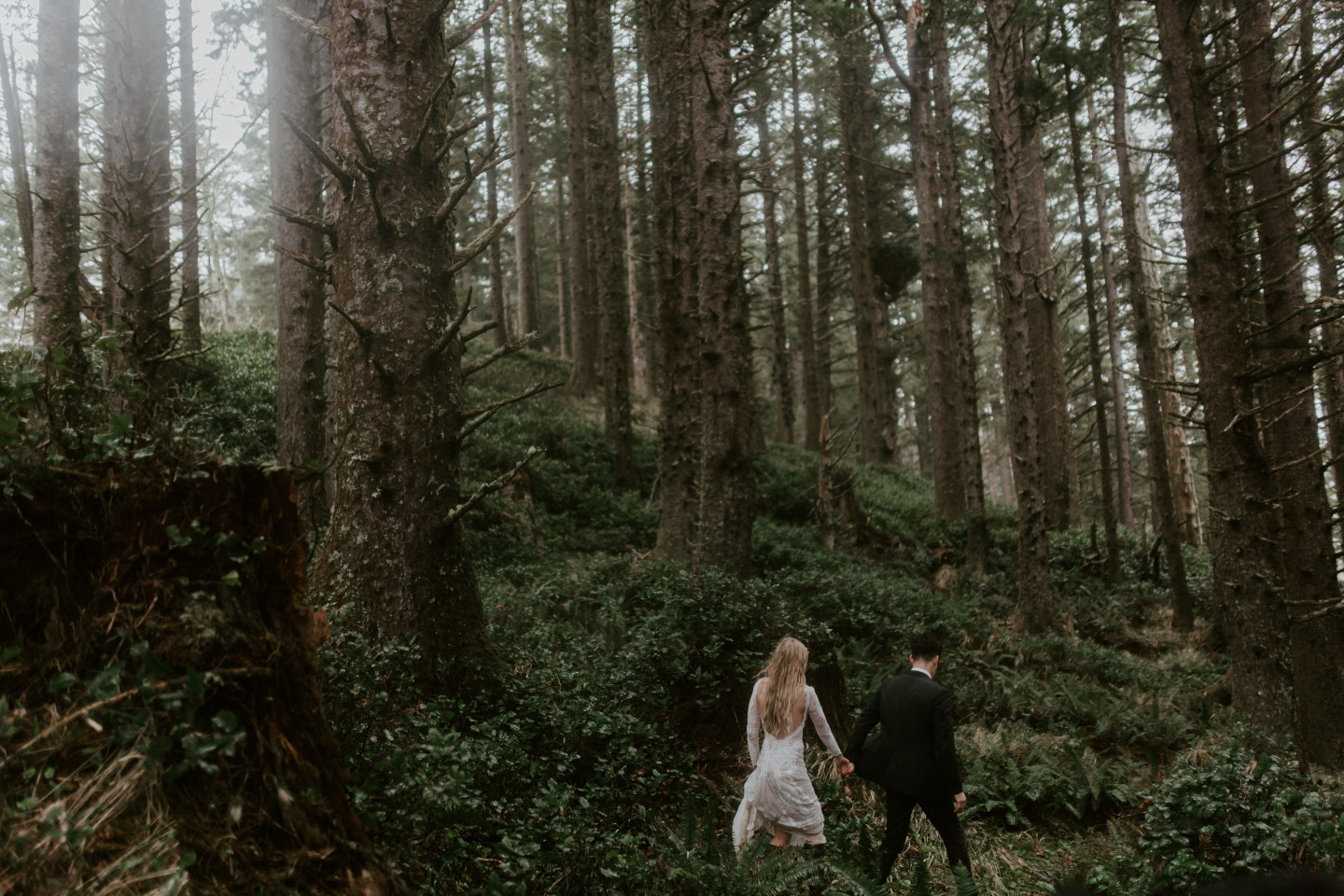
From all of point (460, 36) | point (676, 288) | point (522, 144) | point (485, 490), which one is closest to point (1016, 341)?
point (676, 288)

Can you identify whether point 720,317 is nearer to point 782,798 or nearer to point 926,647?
point 926,647

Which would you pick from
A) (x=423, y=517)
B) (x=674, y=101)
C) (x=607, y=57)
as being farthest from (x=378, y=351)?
(x=607, y=57)

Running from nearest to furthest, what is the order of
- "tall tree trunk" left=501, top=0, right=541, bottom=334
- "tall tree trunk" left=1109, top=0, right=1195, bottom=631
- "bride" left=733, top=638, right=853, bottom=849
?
1. "bride" left=733, top=638, right=853, bottom=849
2. "tall tree trunk" left=1109, top=0, right=1195, bottom=631
3. "tall tree trunk" left=501, top=0, right=541, bottom=334

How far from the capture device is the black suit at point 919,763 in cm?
541

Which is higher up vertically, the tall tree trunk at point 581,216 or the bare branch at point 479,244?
the tall tree trunk at point 581,216

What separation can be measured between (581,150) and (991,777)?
17.4 metres

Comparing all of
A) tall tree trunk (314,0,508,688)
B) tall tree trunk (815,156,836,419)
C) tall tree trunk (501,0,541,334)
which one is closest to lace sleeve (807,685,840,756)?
tall tree trunk (314,0,508,688)

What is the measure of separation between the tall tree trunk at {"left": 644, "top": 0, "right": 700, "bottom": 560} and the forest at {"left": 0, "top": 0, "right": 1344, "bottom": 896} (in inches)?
3.6

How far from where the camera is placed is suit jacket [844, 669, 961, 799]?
539cm

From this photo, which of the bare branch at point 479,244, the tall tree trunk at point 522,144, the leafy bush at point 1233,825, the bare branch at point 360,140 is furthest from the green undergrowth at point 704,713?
the tall tree trunk at point 522,144

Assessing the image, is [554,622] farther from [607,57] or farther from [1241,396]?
[607,57]

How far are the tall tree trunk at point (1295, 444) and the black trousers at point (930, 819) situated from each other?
12.3ft

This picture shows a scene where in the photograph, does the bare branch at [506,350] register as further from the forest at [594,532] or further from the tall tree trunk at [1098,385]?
the tall tree trunk at [1098,385]

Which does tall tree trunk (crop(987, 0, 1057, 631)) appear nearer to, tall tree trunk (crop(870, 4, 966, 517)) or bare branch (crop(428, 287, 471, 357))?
tall tree trunk (crop(870, 4, 966, 517))
